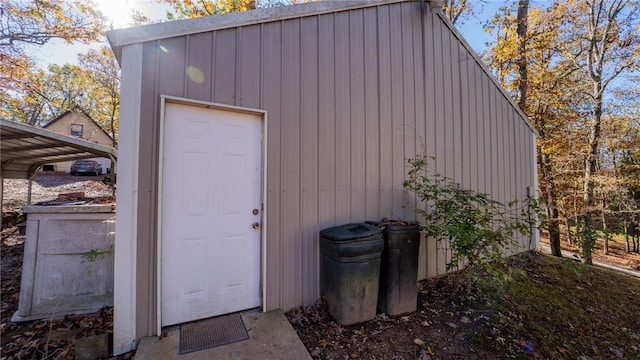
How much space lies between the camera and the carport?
2770 millimetres

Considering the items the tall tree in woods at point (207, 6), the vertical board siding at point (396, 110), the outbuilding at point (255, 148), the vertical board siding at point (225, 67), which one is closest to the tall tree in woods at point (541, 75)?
the outbuilding at point (255, 148)

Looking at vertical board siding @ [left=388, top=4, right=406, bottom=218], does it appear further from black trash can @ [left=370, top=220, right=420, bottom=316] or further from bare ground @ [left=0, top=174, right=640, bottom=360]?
bare ground @ [left=0, top=174, right=640, bottom=360]

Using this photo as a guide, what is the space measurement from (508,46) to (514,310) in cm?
877

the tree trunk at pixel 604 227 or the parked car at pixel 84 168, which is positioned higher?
the parked car at pixel 84 168

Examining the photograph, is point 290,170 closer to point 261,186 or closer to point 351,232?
point 261,186

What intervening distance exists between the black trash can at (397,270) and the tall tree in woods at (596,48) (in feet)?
27.1

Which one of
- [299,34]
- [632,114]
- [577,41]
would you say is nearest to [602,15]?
[577,41]

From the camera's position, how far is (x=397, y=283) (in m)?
3.11

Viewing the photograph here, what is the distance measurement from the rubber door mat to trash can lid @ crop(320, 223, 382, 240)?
4.15ft

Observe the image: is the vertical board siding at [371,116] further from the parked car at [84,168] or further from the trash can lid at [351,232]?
the parked car at [84,168]

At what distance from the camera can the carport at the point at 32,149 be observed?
9.09 ft

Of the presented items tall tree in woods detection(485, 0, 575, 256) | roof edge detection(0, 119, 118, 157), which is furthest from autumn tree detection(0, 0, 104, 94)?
tall tree in woods detection(485, 0, 575, 256)

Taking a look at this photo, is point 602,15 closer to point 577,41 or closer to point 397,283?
point 577,41

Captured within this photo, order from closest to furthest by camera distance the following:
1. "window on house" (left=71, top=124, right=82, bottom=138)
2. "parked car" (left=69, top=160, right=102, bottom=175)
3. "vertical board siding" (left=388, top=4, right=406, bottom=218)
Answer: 1. "vertical board siding" (left=388, top=4, right=406, bottom=218)
2. "parked car" (left=69, top=160, right=102, bottom=175)
3. "window on house" (left=71, top=124, right=82, bottom=138)
